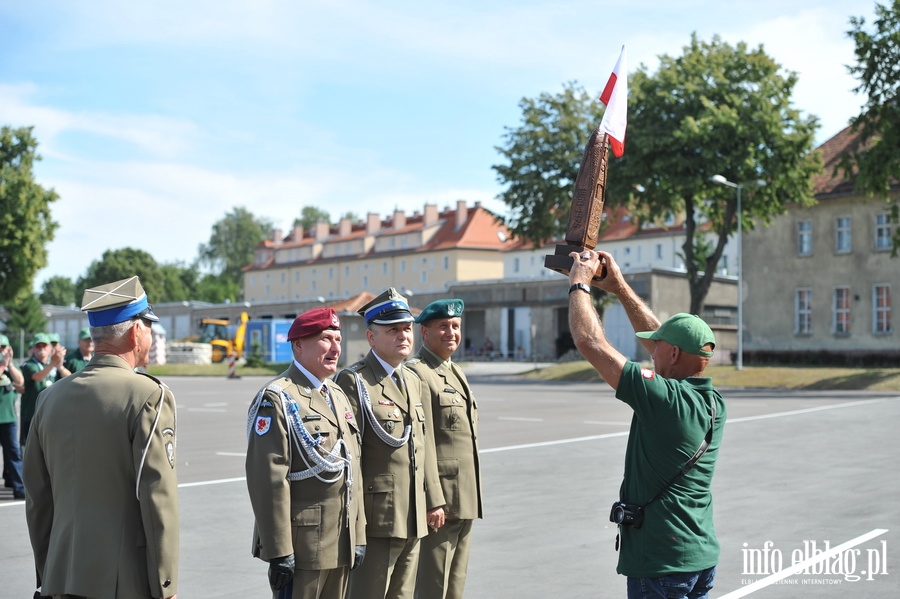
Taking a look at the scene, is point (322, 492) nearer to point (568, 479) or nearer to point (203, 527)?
point (203, 527)

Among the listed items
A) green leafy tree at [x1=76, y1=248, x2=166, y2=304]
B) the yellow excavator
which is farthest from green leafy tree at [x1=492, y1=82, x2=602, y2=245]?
green leafy tree at [x1=76, y1=248, x2=166, y2=304]

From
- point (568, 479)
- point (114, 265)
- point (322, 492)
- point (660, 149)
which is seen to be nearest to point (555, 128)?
point (660, 149)

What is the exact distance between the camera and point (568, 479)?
13.0 metres

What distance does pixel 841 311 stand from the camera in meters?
53.0

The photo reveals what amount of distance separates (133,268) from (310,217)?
25.5 meters

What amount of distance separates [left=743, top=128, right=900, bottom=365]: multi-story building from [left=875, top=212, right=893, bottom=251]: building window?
1.9 inches

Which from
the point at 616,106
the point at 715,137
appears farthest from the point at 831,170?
the point at 616,106

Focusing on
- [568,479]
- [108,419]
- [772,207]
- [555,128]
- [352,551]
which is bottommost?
[568,479]

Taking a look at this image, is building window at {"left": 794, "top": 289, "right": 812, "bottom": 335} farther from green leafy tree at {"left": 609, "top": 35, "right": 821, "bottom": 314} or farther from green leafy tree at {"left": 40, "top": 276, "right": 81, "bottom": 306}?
green leafy tree at {"left": 40, "top": 276, "right": 81, "bottom": 306}

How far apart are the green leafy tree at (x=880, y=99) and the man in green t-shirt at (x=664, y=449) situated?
35303mm

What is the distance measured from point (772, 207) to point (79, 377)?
43.3 m

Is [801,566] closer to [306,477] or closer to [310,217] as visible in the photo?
[306,477]

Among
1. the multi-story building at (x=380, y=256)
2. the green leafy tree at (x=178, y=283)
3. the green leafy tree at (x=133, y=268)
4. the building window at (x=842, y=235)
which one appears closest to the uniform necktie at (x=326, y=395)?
the building window at (x=842, y=235)

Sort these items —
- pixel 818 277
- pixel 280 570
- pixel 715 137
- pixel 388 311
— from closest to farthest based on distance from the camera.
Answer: pixel 280 570, pixel 388 311, pixel 715 137, pixel 818 277
